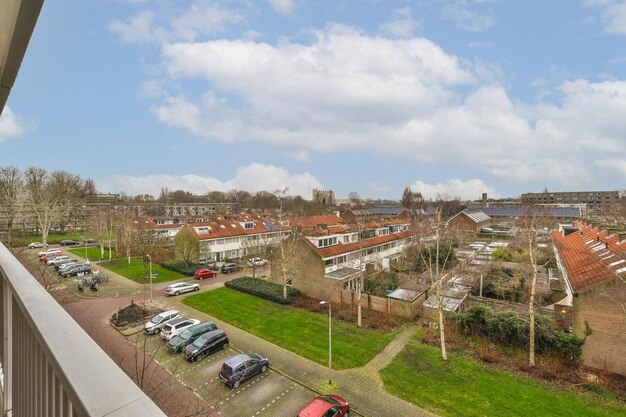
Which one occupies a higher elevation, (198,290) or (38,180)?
(38,180)

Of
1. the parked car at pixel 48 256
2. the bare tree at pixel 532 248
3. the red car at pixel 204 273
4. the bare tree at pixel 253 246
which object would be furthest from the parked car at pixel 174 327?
the parked car at pixel 48 256

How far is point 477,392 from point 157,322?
649 inches

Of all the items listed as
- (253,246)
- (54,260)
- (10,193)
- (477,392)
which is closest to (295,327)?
(477,392)

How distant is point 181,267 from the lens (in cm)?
3181

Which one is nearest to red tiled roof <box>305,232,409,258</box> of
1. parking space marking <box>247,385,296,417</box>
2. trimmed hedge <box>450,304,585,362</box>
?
trimmed hedge <box>450,304,585,362</box>

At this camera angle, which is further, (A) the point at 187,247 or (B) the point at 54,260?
(B) the point at 54,260

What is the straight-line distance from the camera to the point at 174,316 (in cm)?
1934

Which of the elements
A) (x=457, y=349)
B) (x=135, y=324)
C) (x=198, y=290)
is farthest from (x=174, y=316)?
(x=457, y=349)

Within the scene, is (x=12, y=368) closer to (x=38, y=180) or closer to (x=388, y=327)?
(x=388, y=327)

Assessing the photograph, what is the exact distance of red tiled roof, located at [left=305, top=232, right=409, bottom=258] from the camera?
24547 millimetres

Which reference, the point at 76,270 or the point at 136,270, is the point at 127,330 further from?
the point at 76,270

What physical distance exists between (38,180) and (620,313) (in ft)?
215

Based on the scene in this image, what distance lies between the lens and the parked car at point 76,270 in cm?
2872

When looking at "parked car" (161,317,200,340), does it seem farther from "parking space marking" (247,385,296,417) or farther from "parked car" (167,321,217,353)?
"parking space marking" (247,385,296,417)
